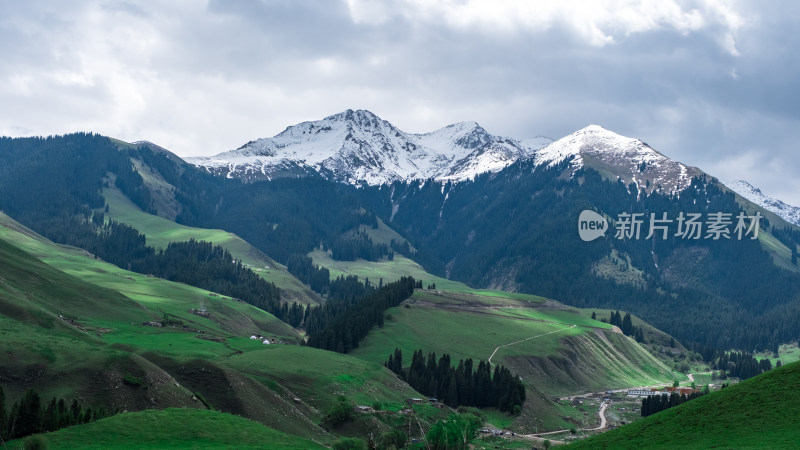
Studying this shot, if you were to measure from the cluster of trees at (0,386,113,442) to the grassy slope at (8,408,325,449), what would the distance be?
8.75 metres

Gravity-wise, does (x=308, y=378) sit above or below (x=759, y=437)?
below

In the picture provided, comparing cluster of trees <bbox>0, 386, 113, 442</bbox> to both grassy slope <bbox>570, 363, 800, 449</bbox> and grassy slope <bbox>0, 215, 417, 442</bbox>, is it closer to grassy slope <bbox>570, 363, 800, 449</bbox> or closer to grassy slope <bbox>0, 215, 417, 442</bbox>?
grassy slope <bbox>0, 215, 417, 442</bbox>

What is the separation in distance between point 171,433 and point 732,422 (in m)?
66.2

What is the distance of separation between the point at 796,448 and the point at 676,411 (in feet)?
71.2

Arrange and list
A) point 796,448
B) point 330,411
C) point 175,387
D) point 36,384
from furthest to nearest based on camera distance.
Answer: point 330,411 → point 175,387 → point 36,384 → point 796,448

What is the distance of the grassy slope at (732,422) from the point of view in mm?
70375

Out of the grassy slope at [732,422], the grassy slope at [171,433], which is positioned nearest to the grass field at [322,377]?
the grassy slope at [171,433]

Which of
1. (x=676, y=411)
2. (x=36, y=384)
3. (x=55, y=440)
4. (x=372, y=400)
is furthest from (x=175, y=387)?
(x=676, y=411)

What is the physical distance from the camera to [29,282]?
198 meters

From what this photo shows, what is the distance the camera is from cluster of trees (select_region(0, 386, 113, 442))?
311ft

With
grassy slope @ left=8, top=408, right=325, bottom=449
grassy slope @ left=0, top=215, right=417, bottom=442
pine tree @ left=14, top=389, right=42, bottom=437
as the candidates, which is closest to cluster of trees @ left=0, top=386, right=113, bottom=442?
pine tree @ left=14, top=389, right=42, bottom=437

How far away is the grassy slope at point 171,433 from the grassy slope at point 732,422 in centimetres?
4206

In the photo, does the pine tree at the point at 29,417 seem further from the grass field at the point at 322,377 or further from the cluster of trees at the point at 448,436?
the grass field at the point at 322,377

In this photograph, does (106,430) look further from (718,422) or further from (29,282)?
(29,282)
